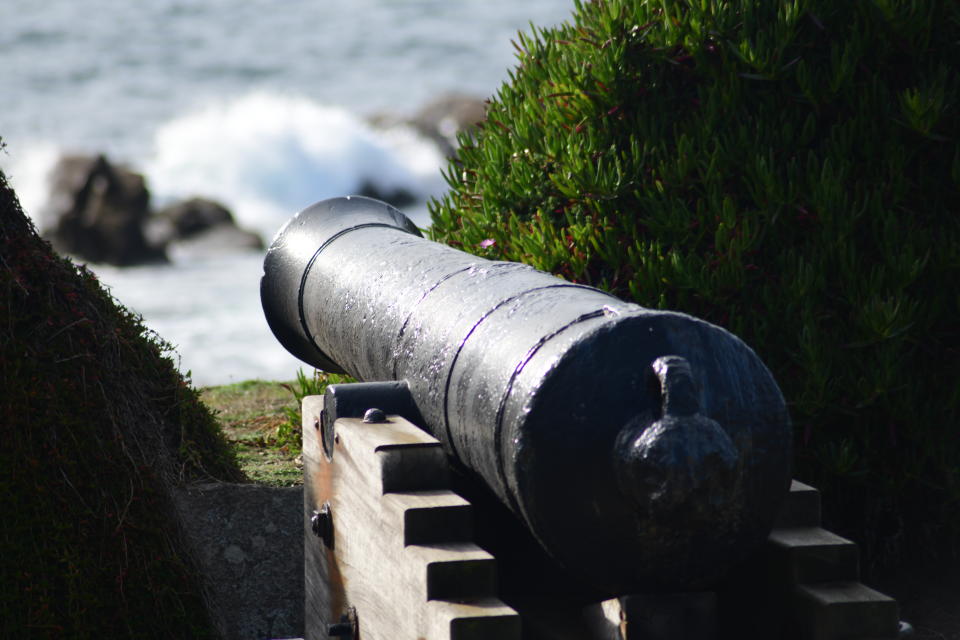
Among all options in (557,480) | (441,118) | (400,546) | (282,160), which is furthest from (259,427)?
(441,118)

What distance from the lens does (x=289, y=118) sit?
3356 centimetres

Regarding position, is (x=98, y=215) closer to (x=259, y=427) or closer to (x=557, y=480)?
(x=259, y=427)

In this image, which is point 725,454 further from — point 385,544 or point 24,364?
point 24,364

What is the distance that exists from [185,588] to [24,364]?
85cm

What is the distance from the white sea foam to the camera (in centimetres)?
2983

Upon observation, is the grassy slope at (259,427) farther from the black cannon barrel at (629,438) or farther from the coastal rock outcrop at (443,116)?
the coastal rock outcrop at (443,116)

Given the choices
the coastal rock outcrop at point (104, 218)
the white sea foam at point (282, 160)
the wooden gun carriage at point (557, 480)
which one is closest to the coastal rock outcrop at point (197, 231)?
the coastal rock outcrop at point (104, 218)

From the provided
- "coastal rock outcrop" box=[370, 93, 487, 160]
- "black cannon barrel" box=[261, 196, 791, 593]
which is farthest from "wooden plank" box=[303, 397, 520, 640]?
"coastal rock outcrop" box=[370, 93, 487, 160]

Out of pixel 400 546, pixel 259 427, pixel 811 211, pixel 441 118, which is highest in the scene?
pixel 441 118

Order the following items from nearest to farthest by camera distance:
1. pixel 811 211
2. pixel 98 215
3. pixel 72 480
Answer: pixel 72 480 → pixel 811 211 → pixel 98 215

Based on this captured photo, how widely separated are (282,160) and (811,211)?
1107 inches

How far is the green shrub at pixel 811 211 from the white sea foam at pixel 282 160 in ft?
81.1

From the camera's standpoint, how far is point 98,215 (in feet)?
67.8

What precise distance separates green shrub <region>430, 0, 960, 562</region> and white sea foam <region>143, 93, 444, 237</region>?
2471 centimetres
